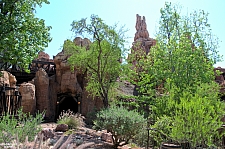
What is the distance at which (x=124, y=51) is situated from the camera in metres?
14.0

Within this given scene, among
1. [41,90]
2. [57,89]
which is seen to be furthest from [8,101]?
[57,89]

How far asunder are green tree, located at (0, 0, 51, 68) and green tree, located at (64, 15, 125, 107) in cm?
396

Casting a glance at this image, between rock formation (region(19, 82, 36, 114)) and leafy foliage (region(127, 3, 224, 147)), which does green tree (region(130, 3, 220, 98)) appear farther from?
rock formation (region(19, 82, 36, 114))

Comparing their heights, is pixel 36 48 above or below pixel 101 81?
above

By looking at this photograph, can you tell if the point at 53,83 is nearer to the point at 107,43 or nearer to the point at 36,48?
the point at 107,43

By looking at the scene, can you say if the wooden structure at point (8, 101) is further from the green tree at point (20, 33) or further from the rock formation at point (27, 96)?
the green tree at point (20, 33)

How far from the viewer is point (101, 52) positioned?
45.1 ft

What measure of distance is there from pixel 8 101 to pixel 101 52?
20.7 ft

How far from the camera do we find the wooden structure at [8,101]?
11.9 meters

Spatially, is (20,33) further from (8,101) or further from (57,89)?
(57,89)

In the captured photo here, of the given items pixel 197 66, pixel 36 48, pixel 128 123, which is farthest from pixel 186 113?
pixel 197 66

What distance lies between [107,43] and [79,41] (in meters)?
7.49

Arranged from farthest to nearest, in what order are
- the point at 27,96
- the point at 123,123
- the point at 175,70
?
the point at 27,96, the point at 175,70, the point at 123,123

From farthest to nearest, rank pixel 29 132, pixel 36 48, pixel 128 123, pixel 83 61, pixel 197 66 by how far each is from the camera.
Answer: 1. pixel 83 61
2. pixel 197 66
3. pixel 36 48
4. pixel 128 123
5. pixel 29 132
